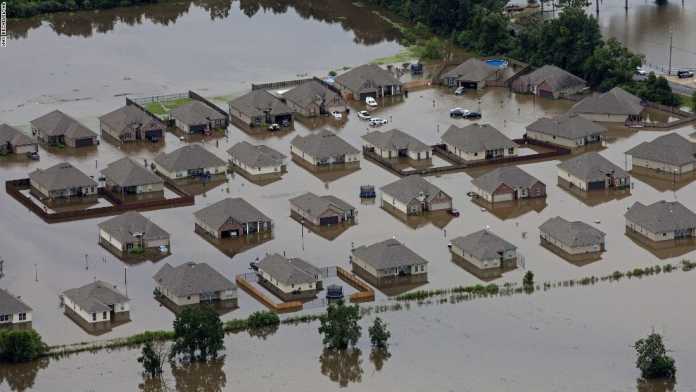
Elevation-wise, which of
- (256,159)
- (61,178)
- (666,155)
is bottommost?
(666,155)

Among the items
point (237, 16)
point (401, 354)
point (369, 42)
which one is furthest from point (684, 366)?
point (237, 16)

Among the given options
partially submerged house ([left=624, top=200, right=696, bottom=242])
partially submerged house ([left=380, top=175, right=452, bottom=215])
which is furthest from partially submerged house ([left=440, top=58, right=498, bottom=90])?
partially submerged house ([left=624, top=200, right=696, bottom=242])

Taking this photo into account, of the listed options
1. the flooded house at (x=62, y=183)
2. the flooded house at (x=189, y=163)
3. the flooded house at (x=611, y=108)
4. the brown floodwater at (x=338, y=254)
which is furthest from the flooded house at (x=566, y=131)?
the flooded house at (x=62, y=183)

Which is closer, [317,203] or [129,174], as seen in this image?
[317,203]

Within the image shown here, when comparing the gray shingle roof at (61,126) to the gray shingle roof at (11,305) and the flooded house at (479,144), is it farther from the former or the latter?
the gray shingle roof at (11,305)

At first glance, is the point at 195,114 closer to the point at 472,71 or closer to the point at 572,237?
the point at 472,71

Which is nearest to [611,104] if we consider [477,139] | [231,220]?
[477,139]

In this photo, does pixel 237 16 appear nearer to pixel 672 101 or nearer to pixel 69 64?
pixel 69 64
